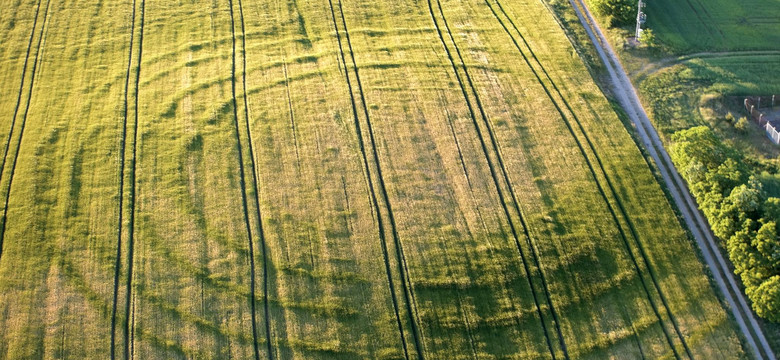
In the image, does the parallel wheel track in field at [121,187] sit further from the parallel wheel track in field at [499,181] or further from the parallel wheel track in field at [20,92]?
the parallel wheel track in field at [499,181]

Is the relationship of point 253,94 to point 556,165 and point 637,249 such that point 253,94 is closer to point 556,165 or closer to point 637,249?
point 556,165

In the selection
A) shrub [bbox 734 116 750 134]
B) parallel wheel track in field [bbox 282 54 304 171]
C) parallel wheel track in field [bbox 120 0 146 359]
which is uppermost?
shrub [bbox 734 116 750 134]

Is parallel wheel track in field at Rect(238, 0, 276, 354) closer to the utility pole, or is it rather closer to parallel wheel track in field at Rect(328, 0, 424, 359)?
parallel wheel track in field at Rect(328, 0, 424, 359)

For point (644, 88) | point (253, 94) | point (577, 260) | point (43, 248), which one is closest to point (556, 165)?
point (577, 260)

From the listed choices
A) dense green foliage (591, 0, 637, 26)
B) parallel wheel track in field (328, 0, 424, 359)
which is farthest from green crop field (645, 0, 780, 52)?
parallel wheel track in field (328, 0, 424, 359)

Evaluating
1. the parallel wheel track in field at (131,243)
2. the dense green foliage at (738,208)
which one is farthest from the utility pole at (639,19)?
the parallel wheel track in field at (131,243)

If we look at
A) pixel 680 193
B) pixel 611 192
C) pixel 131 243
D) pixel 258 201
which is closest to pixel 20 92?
pixel 131 243
